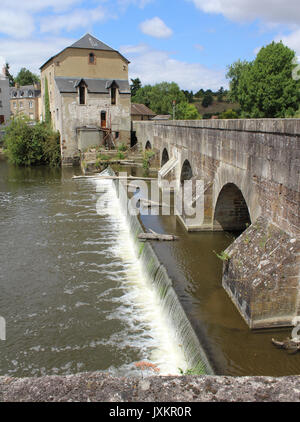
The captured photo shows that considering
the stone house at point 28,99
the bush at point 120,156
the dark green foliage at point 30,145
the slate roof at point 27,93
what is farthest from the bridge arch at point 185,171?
the slate roof at point 27,93

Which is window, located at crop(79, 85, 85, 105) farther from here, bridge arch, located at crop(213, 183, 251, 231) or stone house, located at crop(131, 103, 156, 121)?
bridge arch, located at crop(213, 183, 251, 231)

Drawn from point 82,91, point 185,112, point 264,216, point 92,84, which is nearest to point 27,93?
point 185,112

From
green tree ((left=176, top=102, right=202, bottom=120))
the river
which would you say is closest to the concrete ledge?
the river

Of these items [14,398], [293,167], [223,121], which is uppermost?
[223,121]

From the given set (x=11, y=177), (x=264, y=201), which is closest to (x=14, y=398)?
(x=264, y=201)

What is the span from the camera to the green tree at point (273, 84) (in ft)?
114

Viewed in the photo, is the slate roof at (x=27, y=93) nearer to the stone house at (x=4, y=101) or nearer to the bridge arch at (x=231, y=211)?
the stone house at (x=4, y=101)

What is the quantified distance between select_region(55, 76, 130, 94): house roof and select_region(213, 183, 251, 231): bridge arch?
24556mm

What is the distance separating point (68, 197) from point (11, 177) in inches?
358

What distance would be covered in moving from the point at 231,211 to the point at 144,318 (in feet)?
18.4

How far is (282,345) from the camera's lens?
658 centimetres

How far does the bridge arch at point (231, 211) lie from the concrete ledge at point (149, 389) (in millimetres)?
9755

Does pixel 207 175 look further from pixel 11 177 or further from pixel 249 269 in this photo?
Result: pixel 11 177

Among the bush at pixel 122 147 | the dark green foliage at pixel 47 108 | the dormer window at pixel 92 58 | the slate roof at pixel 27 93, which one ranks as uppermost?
the slate roof at pixel 27 93
